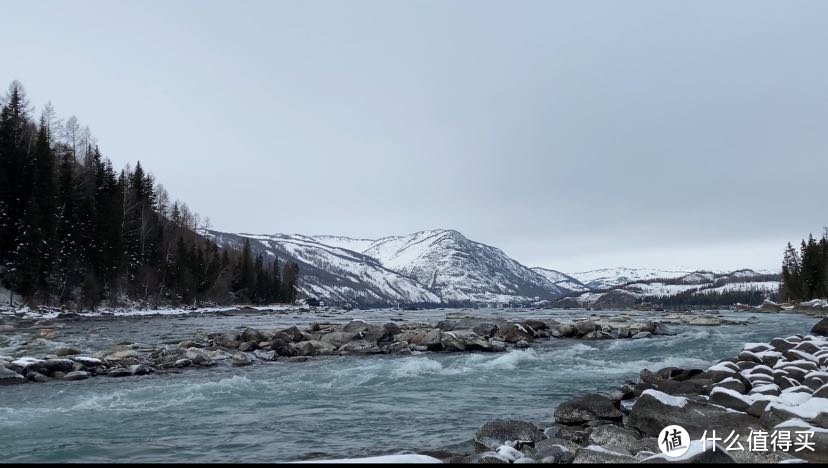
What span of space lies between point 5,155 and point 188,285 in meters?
37.5

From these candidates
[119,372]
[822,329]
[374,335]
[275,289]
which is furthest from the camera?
[275,289]

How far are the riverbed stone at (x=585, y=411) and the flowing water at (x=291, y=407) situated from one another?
50 cm

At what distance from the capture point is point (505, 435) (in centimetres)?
1042

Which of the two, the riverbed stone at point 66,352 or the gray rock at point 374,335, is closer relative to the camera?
the riverbed stone at point 66,352

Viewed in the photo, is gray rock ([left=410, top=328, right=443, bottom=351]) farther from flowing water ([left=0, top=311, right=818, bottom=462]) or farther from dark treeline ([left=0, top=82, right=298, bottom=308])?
dark treeline ([left=0, top=82, right=298, bottom=308])

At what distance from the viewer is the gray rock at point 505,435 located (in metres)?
10.2

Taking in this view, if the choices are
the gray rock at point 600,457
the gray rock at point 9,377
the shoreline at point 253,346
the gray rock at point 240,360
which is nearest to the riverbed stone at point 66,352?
the shoreline at point 253,346

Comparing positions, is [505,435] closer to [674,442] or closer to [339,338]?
[674,442]

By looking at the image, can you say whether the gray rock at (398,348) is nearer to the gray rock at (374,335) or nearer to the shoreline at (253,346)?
the shoreline at (253,346)

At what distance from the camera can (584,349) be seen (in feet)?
101

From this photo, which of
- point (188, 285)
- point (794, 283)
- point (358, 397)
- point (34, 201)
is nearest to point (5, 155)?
point (34, 201)

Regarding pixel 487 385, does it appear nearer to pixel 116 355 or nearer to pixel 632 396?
pixel 632 396

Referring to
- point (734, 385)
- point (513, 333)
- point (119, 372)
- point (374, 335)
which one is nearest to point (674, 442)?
point (734, 385)

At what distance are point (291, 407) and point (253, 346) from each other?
14.9 m
